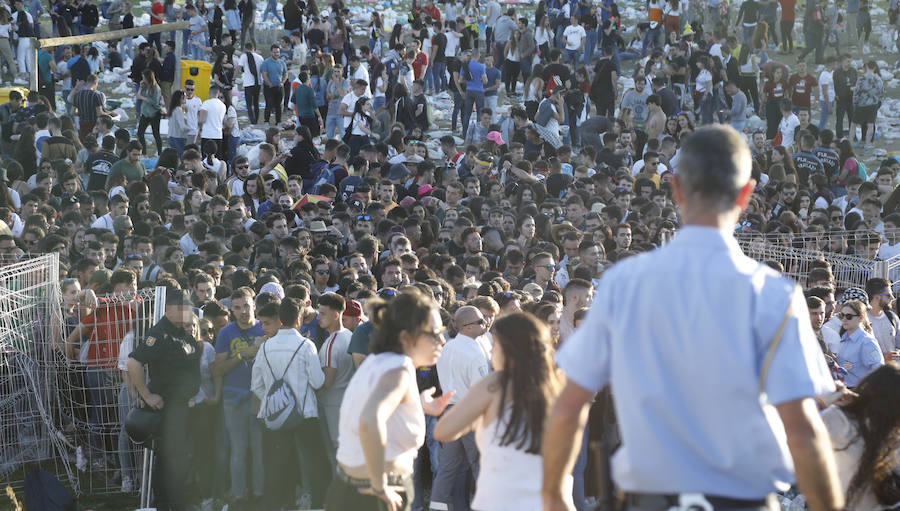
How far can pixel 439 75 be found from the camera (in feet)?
82.9

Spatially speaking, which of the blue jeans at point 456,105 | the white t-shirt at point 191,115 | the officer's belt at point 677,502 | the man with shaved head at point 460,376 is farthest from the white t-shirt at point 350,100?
the officer's belt at point 677,502

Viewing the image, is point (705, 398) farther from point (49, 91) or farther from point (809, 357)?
point (49, 91)

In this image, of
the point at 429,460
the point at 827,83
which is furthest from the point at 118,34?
the point at 429,460

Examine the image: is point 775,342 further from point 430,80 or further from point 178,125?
point 430,80

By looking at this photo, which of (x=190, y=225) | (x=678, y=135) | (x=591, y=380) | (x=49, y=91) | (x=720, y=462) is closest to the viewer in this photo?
(x=720, y=462)

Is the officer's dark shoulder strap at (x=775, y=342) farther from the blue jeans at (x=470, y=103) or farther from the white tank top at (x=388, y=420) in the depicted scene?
the blue jeans at (x=470, y=103)

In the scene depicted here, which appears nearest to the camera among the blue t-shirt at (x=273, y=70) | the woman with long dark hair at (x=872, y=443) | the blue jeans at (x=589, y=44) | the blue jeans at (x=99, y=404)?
the woman with long dark hair at (x=872, y=443)

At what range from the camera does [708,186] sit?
2994 mm

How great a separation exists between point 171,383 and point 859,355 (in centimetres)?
480

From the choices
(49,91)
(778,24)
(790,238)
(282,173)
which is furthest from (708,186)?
(778,24)

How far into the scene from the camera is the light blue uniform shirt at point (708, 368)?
2863 millimetres

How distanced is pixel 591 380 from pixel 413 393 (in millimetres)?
1928

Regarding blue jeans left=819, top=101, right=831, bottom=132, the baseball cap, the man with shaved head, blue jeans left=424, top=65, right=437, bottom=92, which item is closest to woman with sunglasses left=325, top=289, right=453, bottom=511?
the man with shaved head

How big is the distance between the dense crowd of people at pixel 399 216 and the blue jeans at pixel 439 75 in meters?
0.11
